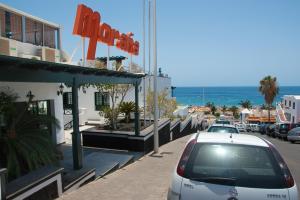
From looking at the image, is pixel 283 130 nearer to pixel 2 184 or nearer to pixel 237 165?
pixel 237 165

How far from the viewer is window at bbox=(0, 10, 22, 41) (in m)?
15.5

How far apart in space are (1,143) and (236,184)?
5637 mm

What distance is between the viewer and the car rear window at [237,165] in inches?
177

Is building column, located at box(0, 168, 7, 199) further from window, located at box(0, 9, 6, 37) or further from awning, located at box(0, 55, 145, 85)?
window, located at box(0, 9, 6, 37)

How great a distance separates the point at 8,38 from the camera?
1501 cm

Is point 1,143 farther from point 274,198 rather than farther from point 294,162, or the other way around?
point 294,162

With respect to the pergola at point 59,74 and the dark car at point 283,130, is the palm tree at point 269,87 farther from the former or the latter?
the pergola at point 59,74

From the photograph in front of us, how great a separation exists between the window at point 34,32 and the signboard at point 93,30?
379cm

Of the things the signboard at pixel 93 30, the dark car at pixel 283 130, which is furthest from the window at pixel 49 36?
the dark car at pixel 283 130

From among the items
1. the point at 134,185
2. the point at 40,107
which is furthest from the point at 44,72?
the point at 40,107

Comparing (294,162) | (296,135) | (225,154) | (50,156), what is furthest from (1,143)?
(296,135)

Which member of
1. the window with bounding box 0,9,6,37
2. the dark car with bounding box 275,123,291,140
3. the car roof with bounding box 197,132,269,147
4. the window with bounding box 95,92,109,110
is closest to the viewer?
the car roof with bounding box 197,132,269,147

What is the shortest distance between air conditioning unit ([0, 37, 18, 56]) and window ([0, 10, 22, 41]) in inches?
27.1

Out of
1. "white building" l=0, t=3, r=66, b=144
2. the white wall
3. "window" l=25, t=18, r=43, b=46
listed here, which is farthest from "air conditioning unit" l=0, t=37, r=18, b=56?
"window" l=25, t=18, r=43, b=46
